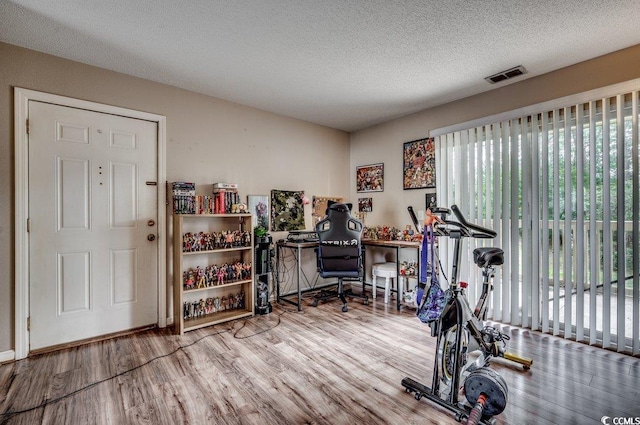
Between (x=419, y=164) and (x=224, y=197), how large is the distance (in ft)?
8.22

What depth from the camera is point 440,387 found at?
1.91 metres

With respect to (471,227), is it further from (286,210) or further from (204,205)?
(286,210)

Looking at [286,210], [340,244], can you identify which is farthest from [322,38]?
[286,210]

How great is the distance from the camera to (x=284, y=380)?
2031 millimetres

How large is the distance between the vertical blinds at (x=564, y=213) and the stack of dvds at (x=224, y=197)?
2604mm

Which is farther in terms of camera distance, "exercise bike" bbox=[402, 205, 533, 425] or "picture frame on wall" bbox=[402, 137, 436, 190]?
"picture frame on wall" bbox=[402, 137, 436, 190]

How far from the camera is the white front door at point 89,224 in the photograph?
8.07 ft

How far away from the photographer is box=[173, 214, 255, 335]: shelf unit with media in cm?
292

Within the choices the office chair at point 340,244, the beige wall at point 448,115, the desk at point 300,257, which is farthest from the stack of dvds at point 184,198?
the beige wall at point 448,115

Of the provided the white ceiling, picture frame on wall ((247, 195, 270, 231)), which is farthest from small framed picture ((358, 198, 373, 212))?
the white ceiling

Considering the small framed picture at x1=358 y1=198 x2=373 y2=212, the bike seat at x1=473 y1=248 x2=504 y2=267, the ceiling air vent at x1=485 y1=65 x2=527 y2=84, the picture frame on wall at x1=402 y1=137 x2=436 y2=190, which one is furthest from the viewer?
the small framed picture at x1=358 y1=198 x2=373 y2=212

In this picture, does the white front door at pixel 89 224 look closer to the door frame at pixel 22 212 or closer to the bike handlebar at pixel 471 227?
the door frame at pixel 22 212

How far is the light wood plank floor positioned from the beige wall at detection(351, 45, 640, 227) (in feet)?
6.27

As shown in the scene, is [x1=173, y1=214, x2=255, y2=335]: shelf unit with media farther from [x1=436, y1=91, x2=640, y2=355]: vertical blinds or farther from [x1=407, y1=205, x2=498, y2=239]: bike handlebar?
[x1=436, y1=91, x2=640, y2=355]: vertical blinds
